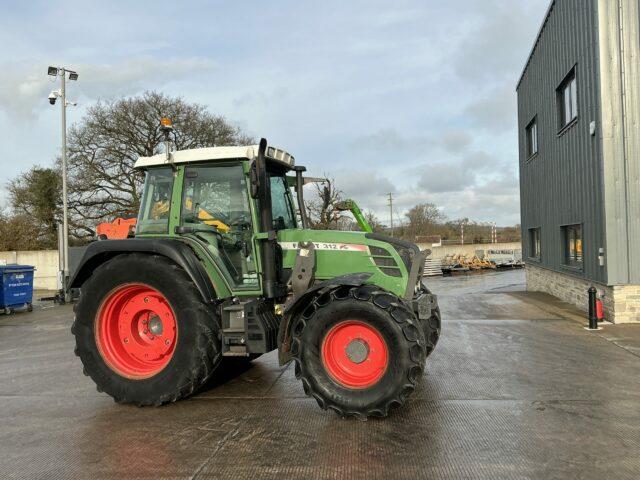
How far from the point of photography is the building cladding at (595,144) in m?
9.34

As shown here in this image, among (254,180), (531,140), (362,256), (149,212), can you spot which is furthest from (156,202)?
(531,140)

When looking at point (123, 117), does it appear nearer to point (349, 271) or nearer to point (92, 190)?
point (92, 190)

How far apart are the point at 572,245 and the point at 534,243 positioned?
591 cm

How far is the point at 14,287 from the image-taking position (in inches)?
566

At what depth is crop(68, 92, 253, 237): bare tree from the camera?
2639cm

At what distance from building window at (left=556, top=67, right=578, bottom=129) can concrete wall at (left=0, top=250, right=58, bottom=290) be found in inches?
877

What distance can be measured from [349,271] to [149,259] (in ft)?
6.65

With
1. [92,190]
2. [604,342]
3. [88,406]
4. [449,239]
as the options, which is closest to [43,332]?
[88,406]

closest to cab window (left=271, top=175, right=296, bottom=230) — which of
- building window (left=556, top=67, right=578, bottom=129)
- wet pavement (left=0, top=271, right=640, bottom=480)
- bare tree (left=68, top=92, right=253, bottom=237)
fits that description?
wet pavement (left=0, top=271, right=640, bottom=480)

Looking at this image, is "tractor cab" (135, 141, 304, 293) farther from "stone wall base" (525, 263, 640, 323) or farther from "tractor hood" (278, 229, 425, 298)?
"stone wall base" (525, 263, 640, 323)

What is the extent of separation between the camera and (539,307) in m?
12.2

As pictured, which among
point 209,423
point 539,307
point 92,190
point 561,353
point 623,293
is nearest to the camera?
point 209,423

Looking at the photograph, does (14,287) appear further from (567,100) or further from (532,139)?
(532,139)

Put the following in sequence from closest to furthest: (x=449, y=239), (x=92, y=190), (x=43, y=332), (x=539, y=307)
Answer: (x=43, y=332), (x=539, y=307), (x=92, y=190), (x=449, y=239)
